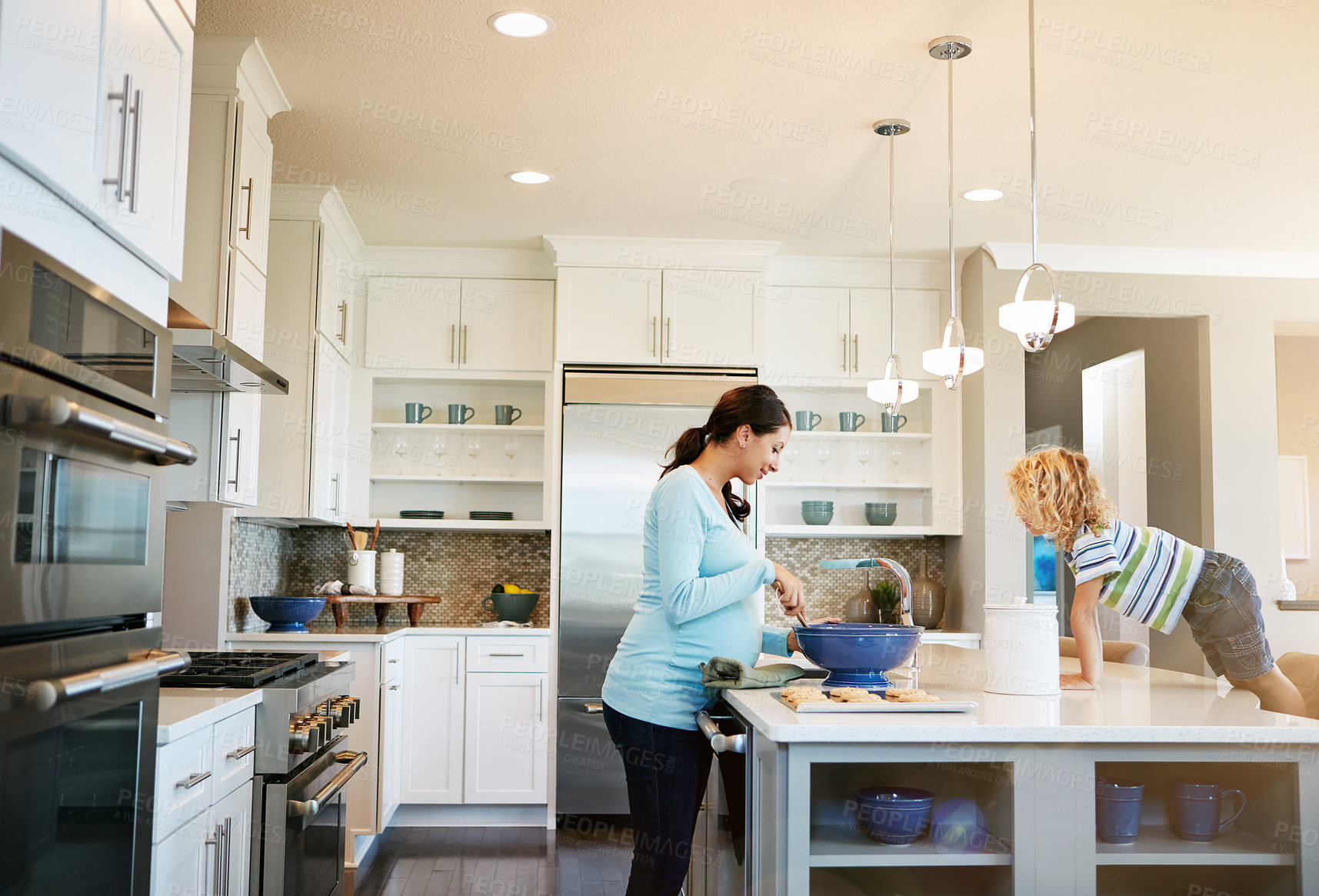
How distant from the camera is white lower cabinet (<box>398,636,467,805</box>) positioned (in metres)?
4.53

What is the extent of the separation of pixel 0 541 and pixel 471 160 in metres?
2.92

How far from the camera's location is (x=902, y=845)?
179cm

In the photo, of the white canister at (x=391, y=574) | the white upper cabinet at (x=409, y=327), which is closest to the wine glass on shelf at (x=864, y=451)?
the white upper cabinet at (x=409, y=327)

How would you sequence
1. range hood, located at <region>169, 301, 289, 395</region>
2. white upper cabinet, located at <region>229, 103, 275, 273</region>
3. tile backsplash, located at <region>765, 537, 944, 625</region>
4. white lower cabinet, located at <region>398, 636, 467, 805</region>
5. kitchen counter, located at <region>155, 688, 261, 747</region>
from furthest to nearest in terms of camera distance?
tile backsplash, located at <region>765, 537, 944, 625</region> < white lower cabinet, located at <region>398, 636, 467, 805</region> < white upper cabinet, located at <region>229, 103, 275, 273</region> < range hood, located at <region>169, 301, 289, 395</region> < kitchen counter, located at <region>155, 688, 261, 747</region>

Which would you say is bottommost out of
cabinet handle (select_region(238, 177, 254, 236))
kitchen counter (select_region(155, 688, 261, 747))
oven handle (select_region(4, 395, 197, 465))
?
kitchen counter (select_region(155, 688, 261, 747))

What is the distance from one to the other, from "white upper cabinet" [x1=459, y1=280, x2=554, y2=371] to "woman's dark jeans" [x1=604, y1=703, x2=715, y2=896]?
10.1ft

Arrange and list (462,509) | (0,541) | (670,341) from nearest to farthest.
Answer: (0,541) → (670,341) → (462,509)

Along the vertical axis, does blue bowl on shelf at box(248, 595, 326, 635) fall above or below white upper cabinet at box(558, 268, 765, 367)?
below

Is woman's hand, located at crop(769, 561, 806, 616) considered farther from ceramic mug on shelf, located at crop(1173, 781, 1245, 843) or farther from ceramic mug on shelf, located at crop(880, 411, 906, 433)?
ceramic mug on shelf, located at crop(880, 411, 906, 433)

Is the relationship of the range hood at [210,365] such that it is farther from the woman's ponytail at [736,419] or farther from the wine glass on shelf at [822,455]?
the wine glass on shelf at [822,455]

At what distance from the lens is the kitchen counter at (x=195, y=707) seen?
194cm

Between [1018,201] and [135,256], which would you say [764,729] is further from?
[1018,201]

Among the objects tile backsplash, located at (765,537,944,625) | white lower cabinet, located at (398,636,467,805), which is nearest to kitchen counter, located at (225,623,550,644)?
white lower cabinet, located at (398,636,467,805)

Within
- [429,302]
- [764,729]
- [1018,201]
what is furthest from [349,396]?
[764,729]
